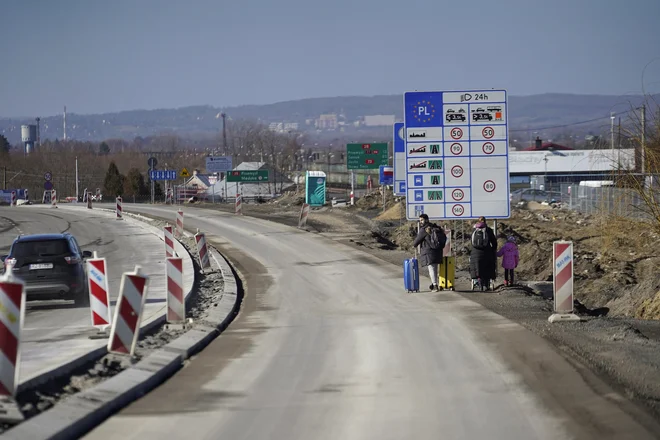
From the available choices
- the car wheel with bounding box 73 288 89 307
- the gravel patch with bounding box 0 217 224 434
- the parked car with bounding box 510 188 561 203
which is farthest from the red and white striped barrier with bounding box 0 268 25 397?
the parked car with bounding box 510 188 561 203

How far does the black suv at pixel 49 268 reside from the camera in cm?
1852

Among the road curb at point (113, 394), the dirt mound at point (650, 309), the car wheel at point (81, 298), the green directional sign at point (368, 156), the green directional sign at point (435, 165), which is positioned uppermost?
the green directional sign at point (368, 156)

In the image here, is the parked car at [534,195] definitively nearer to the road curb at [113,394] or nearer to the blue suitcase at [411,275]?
the blue suitcase at [411,275]

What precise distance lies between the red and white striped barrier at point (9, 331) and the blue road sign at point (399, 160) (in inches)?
877

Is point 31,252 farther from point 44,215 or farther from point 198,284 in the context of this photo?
point 44,215

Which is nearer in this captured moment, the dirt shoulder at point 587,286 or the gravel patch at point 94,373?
the gravel patch at point 94,373

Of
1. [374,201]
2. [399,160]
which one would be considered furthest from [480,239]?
[374,201]

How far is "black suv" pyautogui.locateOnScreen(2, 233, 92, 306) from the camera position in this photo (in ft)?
60.7

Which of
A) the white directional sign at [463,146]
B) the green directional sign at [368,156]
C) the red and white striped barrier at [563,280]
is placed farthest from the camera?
the green directional sign at [368,156]

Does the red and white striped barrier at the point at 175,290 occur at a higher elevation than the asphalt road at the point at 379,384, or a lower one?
higher

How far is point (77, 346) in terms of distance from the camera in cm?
1304

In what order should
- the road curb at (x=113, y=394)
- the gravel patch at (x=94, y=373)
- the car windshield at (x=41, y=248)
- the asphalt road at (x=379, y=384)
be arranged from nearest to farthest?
Result: the road curb at (x=113, y=394)
the asphalt road at (x=379, y=384)
the gravel patch at (x=94, y=373)
the car windshield at (x=41, y=248)

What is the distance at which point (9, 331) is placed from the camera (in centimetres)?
854

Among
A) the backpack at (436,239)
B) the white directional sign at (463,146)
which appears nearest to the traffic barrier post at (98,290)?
the backpack at (436,239)
